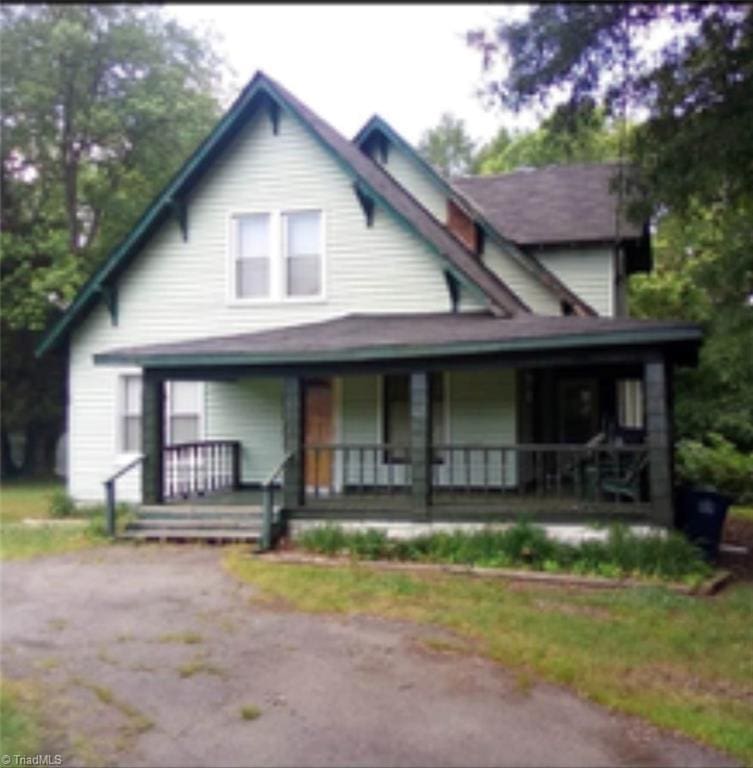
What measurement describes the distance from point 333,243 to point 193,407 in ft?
13.6

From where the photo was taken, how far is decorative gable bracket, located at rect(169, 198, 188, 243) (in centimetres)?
1534

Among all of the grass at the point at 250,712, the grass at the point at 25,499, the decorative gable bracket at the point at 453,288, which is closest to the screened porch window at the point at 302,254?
the decorative gable bracket at the point at 453,288

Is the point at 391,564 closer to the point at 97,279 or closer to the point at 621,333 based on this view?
the point at 621,333

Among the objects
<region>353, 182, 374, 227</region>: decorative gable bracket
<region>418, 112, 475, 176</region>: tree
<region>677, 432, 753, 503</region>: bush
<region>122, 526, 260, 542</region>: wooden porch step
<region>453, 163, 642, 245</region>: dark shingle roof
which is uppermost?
<region>418, 112, 475, 176</region>: tree

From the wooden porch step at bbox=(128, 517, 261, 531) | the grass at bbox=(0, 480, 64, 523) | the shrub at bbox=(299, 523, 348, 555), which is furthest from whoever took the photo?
the grass at bbox=(0, 480, 64, 523)

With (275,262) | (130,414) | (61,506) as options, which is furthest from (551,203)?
(61,506)

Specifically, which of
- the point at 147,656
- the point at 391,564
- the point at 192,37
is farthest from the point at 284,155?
the point at 192,37

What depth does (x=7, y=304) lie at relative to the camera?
23.8 m

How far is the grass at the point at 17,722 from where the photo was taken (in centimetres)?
511

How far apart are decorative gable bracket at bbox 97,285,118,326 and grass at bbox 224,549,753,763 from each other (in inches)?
291

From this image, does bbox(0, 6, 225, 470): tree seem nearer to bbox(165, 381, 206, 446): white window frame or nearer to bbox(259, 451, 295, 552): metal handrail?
bbox(165, 381, 206, 446): white window frame

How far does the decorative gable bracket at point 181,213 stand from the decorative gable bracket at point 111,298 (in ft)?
6.03

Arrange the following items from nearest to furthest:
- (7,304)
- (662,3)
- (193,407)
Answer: (662,3) < (193,407) < (7,304)

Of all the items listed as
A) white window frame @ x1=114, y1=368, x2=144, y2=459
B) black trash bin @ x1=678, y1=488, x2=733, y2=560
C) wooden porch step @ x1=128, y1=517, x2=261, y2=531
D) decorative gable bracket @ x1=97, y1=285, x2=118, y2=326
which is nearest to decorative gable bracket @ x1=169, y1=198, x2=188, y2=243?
decorative gable bracket @ x1=97, y1=285, x2=118, y2=326
